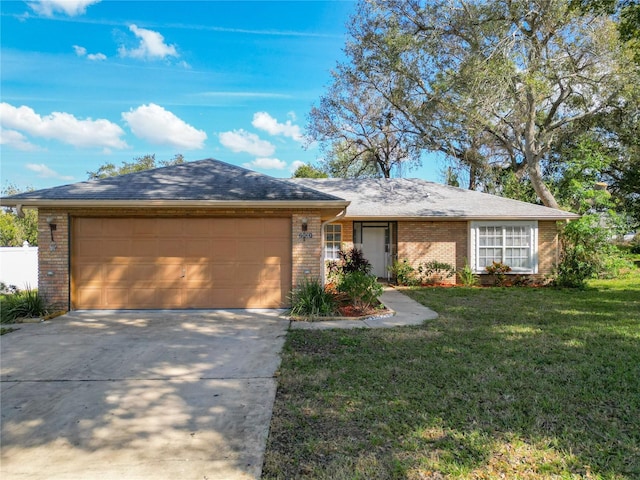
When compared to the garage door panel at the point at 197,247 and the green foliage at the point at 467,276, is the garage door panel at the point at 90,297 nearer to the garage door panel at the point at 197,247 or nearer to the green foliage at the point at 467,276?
the garage door panel at the point at 197,247

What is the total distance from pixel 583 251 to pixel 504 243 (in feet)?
9.20

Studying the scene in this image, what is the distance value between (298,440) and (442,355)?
3.08 metres

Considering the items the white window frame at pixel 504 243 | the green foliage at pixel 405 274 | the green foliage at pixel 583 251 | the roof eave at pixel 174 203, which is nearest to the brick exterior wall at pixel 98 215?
the roof eave at pixel 174 203

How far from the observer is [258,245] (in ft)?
30.3

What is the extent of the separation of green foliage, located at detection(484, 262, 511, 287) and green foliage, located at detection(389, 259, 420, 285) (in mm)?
2662

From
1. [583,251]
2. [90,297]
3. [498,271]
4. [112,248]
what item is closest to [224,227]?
[112,248]

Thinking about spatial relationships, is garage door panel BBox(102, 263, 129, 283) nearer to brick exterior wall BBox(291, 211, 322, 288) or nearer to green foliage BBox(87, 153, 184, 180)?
brick exterior wall BBox(291, 211, 322, 288)

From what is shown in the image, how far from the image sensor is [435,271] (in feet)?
47.9

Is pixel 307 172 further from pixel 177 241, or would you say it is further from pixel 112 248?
pixel 112 248

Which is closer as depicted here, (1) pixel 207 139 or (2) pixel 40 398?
(2) pixel 40 398

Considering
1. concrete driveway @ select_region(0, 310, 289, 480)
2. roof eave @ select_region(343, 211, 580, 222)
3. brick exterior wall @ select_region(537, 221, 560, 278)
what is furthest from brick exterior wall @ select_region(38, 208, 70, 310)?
brick exterior wall @ select_region(537, 221, 560, 278)

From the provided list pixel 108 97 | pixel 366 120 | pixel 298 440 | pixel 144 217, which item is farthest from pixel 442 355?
pixel 366 120

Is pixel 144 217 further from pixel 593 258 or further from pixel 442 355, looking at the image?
pixel 593 258

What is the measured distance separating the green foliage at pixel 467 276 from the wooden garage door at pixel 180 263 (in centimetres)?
794
